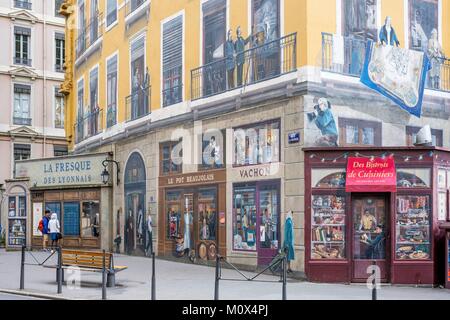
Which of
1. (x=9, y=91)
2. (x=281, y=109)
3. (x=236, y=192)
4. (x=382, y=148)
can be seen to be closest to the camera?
(x=382, y=148)

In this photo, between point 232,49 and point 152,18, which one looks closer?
point 232,49

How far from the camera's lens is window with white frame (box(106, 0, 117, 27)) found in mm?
27344

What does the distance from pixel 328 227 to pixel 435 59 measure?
607 cm

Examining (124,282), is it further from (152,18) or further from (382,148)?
(152,18)

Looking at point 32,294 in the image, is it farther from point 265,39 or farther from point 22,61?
point 22,61

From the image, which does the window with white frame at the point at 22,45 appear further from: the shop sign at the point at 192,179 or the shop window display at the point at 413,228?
the shop window display at the point at 413,228

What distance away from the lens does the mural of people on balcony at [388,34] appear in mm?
18578

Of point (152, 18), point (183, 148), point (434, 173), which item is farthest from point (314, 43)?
point (152, 18)

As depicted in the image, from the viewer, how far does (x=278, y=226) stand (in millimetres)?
18062

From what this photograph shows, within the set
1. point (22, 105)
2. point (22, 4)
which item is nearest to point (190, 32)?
point (22, 105)

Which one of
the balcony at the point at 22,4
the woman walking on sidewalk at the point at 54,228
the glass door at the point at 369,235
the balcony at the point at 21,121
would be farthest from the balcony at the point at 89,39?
the glass door at the point at 369,235

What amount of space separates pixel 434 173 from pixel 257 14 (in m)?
6.33

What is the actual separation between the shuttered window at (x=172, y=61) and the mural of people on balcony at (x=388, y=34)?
6720mm

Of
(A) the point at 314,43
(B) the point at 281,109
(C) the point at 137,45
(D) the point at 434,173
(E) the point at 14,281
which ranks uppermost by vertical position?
(C) the point at 137,45
